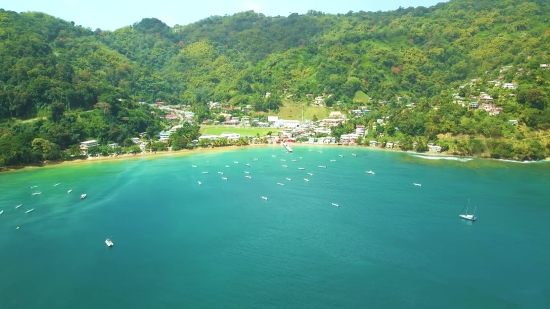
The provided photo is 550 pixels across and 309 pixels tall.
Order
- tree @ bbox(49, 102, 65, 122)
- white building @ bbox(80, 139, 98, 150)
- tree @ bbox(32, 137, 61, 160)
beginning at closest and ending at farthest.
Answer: tree @ bbox(32, 137, 61, 160)
white building @ bbox(80, 139, 98, 150)
tree @ bbox(49, 102, 65, 122)

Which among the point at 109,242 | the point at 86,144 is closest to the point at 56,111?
the point at 86,144

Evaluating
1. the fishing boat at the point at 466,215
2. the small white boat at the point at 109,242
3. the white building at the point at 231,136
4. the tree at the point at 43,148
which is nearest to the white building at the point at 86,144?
the tree at the point at 43,148

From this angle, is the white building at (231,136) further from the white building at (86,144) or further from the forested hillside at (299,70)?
the white building at (86,144)

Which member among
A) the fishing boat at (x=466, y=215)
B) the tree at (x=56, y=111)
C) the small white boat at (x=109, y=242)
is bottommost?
the small white boat at (x=109, y=242)

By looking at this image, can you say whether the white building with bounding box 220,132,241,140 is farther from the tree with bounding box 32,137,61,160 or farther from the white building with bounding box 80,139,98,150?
the tree with bounding box 32,137,61,160

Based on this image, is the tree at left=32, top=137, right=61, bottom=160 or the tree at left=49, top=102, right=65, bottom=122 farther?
the tree at left=49, top=102, right=65, bottom=122

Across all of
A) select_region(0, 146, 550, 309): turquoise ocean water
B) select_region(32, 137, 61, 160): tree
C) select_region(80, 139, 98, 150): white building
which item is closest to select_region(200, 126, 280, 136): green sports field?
select_region(80, 139, 98, 150): white building
